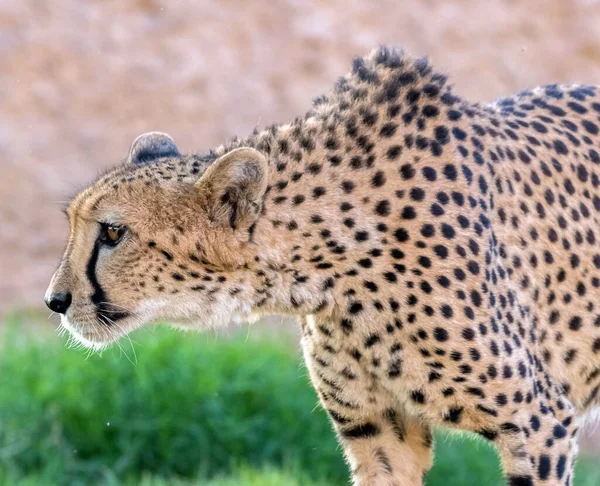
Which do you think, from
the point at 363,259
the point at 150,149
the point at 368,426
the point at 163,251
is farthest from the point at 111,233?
the point at 368,426

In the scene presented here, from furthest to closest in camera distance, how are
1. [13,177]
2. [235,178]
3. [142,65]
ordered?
1. [142,65]
2. [13,177]
3. [235,178]

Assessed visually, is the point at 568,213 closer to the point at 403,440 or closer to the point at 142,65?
the point at 403,440

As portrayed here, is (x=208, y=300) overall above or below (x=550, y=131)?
below

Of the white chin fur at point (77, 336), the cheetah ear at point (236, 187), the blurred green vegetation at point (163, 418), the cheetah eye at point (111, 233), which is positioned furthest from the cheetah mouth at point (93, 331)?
the blurred green vegetation at point (163, 418)

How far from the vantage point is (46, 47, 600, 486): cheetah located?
3.11m

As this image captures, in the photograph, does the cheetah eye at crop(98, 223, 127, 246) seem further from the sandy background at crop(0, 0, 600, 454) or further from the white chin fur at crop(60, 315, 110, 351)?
the sandy background at crop(0, 0, 600, 454)

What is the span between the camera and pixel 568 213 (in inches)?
139

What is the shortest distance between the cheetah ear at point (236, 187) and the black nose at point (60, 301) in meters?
0.41

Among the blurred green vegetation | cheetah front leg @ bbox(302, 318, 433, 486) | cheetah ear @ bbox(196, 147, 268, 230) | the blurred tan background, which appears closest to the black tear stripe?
cheetah ear @ bbox(196, 147, 268, 230)

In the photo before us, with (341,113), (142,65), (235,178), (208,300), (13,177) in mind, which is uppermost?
(142,65)

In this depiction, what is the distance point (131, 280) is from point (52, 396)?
2.45m

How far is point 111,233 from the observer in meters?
3.13

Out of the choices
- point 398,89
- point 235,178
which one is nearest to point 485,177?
point 398,89

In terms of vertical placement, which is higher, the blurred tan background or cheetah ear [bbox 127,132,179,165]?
the blurred tan background
